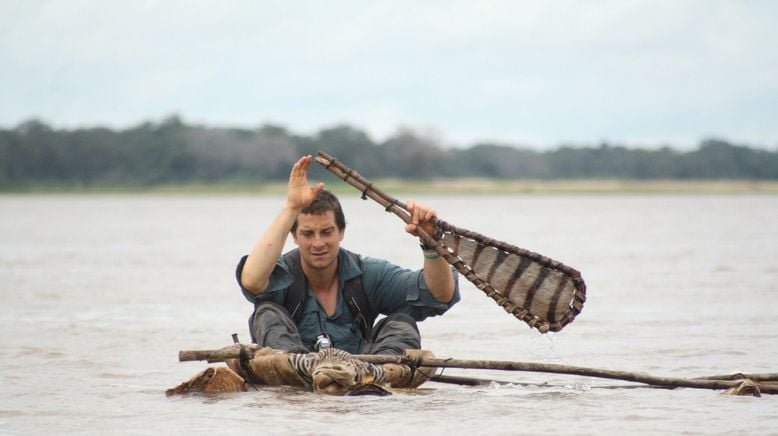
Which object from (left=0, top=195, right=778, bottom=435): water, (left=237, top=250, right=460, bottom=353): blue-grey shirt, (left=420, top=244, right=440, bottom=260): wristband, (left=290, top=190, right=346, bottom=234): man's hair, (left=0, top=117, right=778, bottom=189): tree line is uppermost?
(left=0, top=117, right=778, bottom=189): tree line

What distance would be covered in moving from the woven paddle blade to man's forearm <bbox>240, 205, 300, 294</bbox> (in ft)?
3.14

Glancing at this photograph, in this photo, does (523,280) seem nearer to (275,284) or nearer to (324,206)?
(324,206)

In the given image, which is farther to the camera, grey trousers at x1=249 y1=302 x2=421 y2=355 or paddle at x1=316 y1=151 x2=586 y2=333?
grey trousers at x1=249 y1=302 x2=421 y2=355

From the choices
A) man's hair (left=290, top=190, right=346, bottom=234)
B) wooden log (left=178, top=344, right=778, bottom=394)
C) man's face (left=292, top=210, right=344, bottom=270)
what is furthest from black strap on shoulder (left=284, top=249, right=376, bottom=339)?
wooden log (left=178, top=344, right=778, bottom=394)

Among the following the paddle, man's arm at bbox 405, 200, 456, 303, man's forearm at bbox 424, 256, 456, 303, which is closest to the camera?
man's arm at bbox 405, 200, 456, 303

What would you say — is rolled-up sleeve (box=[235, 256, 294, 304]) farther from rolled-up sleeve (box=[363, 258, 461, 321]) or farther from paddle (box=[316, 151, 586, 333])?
paddle (box=[316, 151, 586, 333])

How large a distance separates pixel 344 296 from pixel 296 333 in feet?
1.36

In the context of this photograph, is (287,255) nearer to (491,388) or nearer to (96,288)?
(491,388)

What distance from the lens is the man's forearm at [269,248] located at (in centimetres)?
849

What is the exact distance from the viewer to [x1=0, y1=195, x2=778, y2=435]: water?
8.09m

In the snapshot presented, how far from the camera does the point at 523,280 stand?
28.7 ft

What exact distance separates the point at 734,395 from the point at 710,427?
41.9 inches

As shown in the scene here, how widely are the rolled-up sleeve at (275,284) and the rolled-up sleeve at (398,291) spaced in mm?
536

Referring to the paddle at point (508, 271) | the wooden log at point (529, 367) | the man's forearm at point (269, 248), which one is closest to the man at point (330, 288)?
the man's forearm at point (269, 248)
